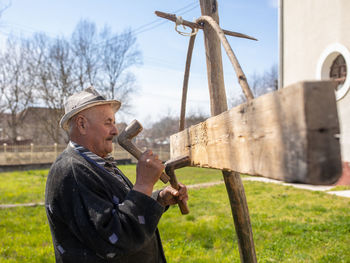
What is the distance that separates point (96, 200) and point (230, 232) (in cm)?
373

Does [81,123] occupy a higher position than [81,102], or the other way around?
[81,102]

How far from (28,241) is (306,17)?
392 inches

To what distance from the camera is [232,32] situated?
2307 mm

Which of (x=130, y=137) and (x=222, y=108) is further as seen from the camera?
(x=222, y=108)

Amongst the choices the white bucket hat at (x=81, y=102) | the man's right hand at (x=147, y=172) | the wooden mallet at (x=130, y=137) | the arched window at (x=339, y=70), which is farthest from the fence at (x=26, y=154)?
the man's right hand at (x=147, y=172)

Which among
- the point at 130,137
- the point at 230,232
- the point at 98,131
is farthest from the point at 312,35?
the point at 98,131

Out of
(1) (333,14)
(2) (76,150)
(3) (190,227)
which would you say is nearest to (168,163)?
(2) (76,150)

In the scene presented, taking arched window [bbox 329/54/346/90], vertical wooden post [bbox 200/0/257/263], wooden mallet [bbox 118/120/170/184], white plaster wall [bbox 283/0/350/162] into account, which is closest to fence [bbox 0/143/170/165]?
white plaster wall [bbox 283/0/350/162]

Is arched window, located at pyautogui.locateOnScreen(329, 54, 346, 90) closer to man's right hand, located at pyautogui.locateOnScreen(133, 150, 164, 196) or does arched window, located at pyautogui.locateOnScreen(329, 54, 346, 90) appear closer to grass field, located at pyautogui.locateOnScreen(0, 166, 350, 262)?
grass field, located at pyautogui.locateOnScreen(0, 166, 350, 262)

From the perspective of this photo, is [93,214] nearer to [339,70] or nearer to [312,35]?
[339,70]

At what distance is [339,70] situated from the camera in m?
9.10

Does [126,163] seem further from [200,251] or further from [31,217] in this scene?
[200,251]

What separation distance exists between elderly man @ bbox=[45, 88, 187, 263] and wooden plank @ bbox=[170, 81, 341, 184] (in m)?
0.56

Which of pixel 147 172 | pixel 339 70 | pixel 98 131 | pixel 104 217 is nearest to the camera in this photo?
pixel 104 217
